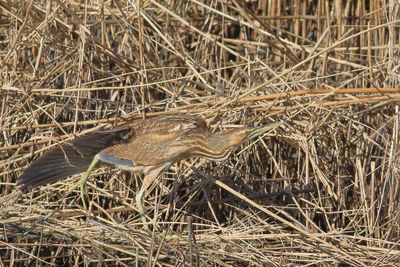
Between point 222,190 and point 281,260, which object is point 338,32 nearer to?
point 222,190

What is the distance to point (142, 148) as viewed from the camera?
490 centimetres

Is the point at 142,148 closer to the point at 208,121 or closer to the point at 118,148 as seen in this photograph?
the point at 118,148

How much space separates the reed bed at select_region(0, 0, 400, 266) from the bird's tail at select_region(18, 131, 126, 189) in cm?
16

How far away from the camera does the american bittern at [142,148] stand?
4.73 meters

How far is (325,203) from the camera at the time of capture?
5250mm

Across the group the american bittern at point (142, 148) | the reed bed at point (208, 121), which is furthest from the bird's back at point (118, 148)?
the reed bed at point (208, 121)

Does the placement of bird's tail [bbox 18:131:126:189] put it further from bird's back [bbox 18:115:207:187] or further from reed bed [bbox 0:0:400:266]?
reed bed [bbox 0:0:400:266]

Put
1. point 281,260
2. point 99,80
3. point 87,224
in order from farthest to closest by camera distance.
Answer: point 99,80
point 87,224
point 281,260

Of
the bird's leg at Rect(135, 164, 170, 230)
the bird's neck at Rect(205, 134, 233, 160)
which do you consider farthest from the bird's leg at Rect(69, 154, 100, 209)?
the bird's neck at Rect(205, 134, 233, 160)

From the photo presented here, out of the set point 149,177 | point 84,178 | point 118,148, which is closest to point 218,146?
point 149,177

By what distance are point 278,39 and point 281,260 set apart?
1342 mm

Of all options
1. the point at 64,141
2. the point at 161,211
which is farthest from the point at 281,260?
the point at 64,141

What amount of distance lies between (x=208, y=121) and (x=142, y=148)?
1.46 feet

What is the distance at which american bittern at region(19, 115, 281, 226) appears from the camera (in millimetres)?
4730
